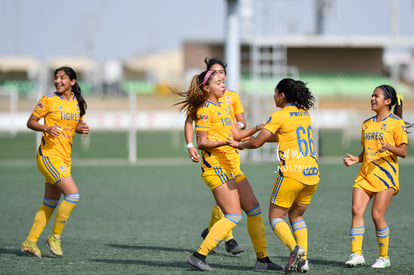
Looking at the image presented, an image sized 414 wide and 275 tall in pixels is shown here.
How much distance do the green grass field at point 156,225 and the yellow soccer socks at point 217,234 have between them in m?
0.34

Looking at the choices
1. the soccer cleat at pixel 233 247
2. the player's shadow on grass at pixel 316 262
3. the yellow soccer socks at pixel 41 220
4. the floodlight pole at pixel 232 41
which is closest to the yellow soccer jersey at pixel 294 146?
the player's shadow on grass at pixel 316 262

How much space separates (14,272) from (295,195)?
2.84 metres

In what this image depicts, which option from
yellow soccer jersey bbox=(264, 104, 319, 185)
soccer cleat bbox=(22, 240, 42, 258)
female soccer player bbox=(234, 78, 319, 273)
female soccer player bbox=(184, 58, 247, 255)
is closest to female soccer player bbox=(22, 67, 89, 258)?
soccer cleat bbox=(22, 240, 42, 258)

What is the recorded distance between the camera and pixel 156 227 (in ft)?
29.9

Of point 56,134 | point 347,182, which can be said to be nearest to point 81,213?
point 56,134

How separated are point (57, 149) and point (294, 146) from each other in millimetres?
2763

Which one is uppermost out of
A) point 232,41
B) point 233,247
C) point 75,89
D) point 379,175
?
point 232,41

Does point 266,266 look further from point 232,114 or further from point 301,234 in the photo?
point 232,114

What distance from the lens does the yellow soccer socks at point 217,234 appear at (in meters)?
6.10

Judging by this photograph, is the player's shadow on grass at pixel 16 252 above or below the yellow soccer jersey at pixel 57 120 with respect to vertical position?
below

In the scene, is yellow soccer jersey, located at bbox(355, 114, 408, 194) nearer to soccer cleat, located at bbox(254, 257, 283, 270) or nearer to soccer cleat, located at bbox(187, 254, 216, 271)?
soccer cleat, located at bbox(254, 257, 283, 270)

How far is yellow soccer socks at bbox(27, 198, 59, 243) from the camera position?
7145 millimetres

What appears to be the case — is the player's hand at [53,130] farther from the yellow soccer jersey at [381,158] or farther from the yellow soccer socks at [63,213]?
the yellow soccer jersey at [381,158]

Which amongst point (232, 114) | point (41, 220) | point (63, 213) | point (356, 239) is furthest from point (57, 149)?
point (356, 239)
